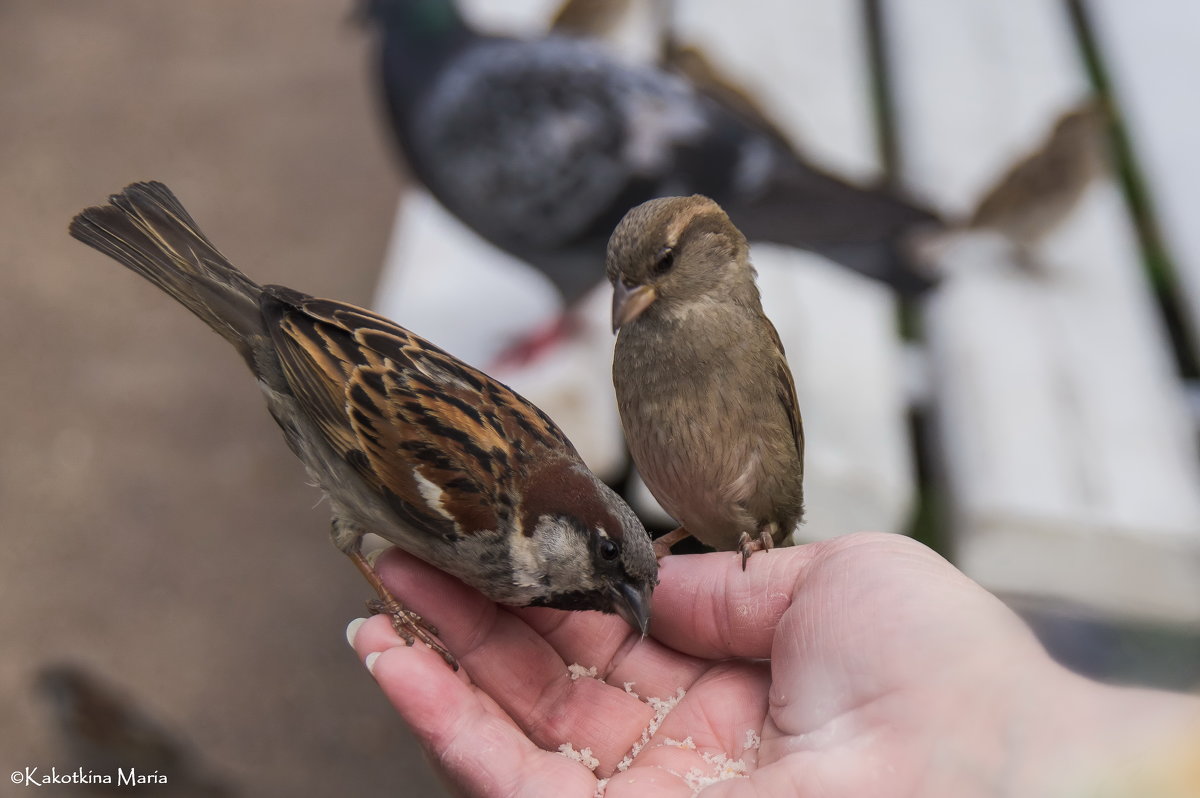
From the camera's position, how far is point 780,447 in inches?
69.4

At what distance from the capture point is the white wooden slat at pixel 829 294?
8.69ft

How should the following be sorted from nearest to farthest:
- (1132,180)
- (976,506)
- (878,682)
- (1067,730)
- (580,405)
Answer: (1067,730), (878,682), (976,506), (580,405), (1132,180)

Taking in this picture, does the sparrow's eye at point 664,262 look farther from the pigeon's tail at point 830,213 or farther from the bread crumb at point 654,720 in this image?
the pigeon's tail at point 830,213

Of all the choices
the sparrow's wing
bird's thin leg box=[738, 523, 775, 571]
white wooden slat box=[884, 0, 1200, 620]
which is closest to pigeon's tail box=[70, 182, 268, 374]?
the sparrow's wing

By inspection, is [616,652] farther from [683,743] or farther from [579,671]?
[683,743]

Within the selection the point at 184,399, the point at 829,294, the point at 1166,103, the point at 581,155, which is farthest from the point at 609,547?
the point at 184,399

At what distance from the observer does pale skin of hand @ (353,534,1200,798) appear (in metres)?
1.01

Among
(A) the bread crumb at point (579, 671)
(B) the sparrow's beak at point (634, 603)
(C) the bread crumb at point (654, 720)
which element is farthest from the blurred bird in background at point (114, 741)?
(B) the sparrow's beak at point (634, 603)

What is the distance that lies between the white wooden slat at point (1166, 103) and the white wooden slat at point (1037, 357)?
0.13m

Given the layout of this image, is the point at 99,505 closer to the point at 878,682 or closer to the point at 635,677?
the point at 635,677

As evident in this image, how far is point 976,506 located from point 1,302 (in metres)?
4.22

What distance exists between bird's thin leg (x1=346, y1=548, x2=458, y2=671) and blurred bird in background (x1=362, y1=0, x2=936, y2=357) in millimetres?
1206

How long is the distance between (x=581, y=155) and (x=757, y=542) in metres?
1.40

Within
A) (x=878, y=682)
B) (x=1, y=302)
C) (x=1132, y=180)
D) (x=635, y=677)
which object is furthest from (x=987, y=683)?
(x=1, y=302)
